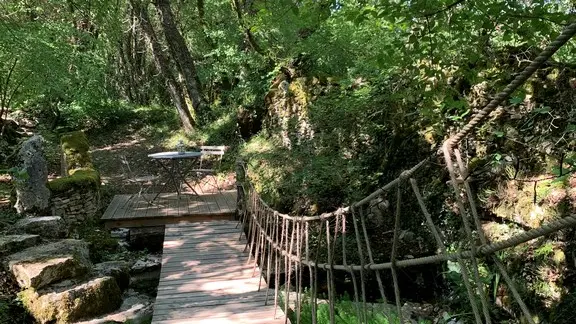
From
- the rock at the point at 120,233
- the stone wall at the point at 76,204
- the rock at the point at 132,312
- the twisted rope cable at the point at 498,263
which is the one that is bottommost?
the rock at the point at 132,312

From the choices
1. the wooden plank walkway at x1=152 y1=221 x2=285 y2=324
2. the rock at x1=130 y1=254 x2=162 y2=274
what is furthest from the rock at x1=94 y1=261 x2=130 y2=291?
the wooden plank walkway at x1=152 y1=221 x2=285 y2=324

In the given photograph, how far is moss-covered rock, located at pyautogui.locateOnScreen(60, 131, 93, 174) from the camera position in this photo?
9.22 m

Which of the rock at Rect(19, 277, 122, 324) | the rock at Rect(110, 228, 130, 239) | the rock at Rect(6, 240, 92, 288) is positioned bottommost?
the rock at Rect(19, 277, 122, 324)

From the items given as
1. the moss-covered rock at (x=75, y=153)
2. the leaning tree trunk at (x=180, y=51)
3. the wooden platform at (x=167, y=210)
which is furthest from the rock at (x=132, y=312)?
the leaning tree trunk at (x=180, y=51)

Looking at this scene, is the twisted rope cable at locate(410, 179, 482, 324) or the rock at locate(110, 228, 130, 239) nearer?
the twisted rope cable at locate(410, 179, 482, 324)

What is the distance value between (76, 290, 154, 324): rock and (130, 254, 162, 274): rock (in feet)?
3.02

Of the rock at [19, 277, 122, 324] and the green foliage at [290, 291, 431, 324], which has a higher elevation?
the rock at [19, 277, 122, 324]

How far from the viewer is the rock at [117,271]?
18.2ft

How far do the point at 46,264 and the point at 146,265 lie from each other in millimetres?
1997

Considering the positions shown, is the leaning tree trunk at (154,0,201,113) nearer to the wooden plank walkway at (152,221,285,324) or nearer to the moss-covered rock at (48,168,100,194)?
the moss-covered rock at (48,168,100,194)

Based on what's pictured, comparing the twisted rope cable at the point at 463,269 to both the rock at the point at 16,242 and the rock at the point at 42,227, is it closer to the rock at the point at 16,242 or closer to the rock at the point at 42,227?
the rock at the point at 16,242

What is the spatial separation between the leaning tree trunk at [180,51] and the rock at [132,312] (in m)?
8.97

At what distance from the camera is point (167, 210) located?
7602 mm

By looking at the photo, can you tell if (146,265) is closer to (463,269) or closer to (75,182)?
(75,182)
